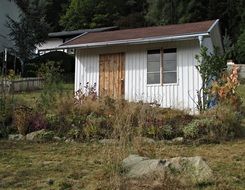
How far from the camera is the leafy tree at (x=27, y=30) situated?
103ft

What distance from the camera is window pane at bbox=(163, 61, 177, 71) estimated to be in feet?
57.1

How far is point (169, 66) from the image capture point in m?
17.5

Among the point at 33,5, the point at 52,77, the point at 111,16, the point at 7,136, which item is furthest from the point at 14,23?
the point at 111,16

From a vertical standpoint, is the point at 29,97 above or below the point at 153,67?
below

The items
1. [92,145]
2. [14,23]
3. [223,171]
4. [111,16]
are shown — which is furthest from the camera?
[111,16]

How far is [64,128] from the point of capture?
11492mm

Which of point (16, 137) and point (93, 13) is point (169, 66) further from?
point (93, 13)

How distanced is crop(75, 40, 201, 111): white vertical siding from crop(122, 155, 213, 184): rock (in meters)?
9.46

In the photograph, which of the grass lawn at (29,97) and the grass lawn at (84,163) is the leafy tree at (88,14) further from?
the grass lawn at (84,163)

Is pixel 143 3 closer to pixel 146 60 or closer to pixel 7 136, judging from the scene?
pixel 146 60

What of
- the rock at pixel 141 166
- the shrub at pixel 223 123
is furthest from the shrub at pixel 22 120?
the rock at pixel 141 166

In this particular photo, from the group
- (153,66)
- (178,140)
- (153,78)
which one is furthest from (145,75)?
(178,140)

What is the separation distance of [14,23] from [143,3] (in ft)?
95.5

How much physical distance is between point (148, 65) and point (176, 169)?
1161cm
